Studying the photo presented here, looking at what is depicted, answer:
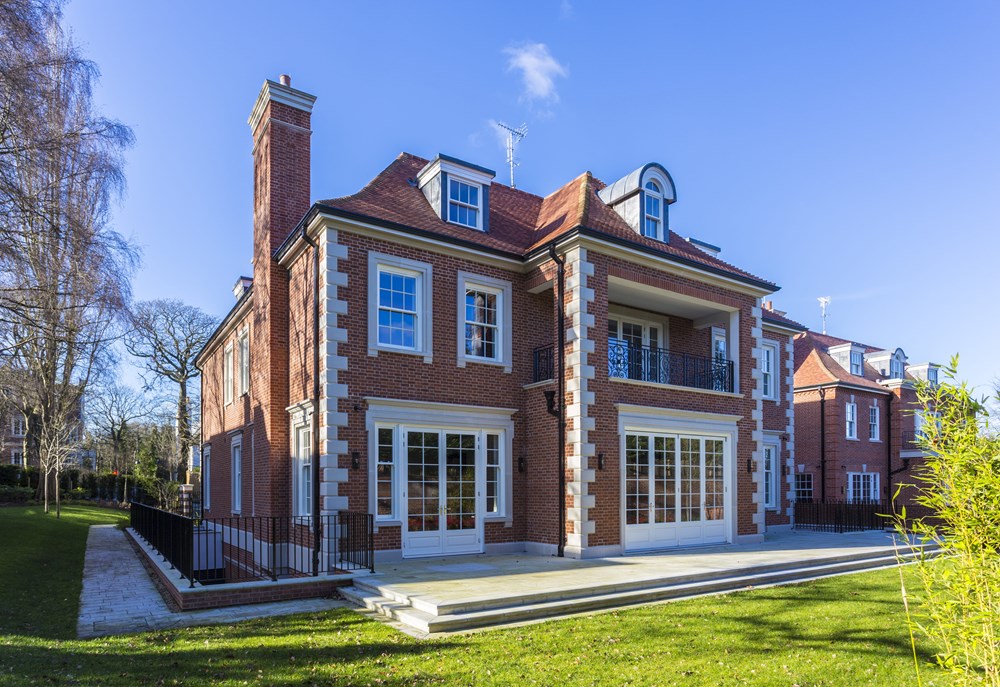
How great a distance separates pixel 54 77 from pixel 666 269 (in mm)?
14145

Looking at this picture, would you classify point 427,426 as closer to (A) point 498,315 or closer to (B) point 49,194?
(A) point 498,315

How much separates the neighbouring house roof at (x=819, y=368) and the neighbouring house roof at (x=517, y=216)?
12363mm

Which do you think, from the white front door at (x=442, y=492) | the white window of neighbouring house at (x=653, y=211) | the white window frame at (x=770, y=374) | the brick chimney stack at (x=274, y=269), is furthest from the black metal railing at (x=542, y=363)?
the white window frame at (x=770, y=374)

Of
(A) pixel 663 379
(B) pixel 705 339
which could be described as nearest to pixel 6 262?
(A) pixel 663 379

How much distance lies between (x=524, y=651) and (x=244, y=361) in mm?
13545

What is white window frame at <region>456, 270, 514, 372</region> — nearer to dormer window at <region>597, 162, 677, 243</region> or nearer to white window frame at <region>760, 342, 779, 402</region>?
dormer window at <region>597, 162, 677, 243</region>

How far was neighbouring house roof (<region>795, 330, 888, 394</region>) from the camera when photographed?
27.8 meters

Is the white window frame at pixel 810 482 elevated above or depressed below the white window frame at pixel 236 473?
below

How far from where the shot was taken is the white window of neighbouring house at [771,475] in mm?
21047

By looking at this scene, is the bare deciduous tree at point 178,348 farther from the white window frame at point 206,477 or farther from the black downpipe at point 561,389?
the black downpipe at point 561,389

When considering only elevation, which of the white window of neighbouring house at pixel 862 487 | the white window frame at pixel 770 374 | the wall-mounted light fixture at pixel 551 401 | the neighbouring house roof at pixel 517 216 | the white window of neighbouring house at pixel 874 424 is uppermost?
the neighbouring house roof at pixel 517 216

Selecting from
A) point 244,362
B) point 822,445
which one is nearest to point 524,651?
point 244,362

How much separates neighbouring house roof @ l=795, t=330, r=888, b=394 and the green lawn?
20.2 m

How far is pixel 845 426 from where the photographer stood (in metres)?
27.5
